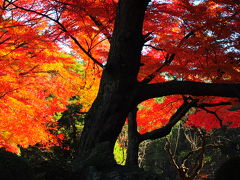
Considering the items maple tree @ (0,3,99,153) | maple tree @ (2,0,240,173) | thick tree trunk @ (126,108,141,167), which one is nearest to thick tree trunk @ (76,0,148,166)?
maple tree @ (2,0,240,173)

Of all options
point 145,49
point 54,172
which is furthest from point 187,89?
point 145,49

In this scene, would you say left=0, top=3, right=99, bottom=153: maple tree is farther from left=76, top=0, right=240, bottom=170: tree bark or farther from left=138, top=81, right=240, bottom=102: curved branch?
left=138, top=81, right=240, bottom=102: curved branch

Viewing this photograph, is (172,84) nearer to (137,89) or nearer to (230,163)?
(137,89)

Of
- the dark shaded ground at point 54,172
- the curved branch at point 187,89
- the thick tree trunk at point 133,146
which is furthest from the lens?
the thick tree trunk at point 133,146

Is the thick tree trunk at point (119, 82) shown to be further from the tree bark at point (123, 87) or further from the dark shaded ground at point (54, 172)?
the dark shaded ground at point (54, 172)

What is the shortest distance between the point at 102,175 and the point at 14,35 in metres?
6.32

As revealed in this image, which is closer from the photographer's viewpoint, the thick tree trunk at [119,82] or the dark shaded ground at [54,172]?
the dark shaded ground at [54,172]

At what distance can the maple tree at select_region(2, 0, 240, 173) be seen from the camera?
16.0 ft

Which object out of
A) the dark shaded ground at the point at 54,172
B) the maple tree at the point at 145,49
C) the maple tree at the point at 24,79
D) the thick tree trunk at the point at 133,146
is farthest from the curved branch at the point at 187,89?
the maple tree at the point at 24,79

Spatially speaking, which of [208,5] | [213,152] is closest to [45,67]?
[208,5]

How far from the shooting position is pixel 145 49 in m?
9.05

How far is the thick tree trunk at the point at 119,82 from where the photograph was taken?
4.84 m

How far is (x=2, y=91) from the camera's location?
746 centimetres

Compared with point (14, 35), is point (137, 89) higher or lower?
lower
